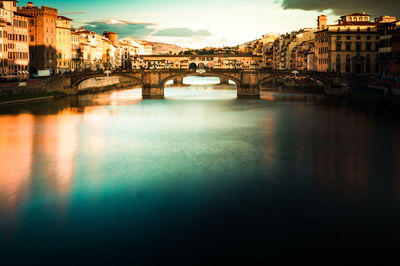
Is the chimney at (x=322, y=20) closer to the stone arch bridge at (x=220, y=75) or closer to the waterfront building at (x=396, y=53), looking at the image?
the stone arch bridge at (x=220, y=75)

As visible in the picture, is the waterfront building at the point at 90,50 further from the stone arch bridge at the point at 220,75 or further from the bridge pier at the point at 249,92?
the bridge pier at the point at 249,92

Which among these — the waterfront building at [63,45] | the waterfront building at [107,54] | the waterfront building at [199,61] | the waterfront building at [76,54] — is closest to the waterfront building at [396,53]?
the waterfront building at [63,45]

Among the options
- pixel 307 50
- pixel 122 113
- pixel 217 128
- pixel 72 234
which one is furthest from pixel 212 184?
pixel 307 50

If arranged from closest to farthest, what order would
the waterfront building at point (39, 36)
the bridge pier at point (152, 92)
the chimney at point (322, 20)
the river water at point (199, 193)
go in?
the river water at point (199, 193) < the bridge pier at point (152, 92) < the waterfront building at point (39, 36) < the chimney at point (322, 20)

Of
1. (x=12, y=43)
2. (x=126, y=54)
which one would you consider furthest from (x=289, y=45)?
→ (x=12, y=43)

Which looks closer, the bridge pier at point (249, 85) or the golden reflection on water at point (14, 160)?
the golden reflection on water at point (14, 160)

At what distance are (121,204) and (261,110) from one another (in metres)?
32.7

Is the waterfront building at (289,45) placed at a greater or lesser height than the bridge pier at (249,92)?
greater

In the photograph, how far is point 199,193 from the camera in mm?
16828

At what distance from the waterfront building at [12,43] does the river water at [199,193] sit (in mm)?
23679

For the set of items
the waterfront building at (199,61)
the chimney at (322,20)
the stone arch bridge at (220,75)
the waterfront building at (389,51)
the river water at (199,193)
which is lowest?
the river water at (199,193)

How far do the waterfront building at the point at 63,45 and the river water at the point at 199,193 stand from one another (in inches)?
1693

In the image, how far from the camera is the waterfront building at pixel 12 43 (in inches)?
2157

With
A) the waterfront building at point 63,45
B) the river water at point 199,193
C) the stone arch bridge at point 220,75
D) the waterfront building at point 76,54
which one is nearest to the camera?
the river water at point 199,193
